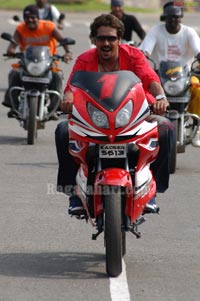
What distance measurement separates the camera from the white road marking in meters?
7.57

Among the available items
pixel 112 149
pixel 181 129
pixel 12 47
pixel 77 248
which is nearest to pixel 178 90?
pixel 181 129

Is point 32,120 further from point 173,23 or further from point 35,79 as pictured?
point 173,23

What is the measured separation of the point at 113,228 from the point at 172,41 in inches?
286

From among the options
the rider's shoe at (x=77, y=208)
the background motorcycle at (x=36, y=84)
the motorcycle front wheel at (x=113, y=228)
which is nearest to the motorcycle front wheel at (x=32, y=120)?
the background motorcycle at (x=36, y=84)

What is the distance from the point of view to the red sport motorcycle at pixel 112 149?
7953 mm

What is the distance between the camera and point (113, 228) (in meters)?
7.86

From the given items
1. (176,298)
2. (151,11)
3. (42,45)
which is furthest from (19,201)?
(151,11)

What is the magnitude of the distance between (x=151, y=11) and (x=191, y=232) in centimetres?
Result: 4314

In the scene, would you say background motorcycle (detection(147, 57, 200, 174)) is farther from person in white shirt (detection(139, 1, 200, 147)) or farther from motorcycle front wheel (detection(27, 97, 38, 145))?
motorcycle front wheel (detection(27, 97, 38, 145))

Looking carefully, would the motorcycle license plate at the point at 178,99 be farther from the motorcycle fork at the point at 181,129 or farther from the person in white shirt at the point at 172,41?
the person in white shirt at the point at 172,41

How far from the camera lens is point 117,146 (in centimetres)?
806

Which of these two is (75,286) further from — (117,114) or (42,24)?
(42,24)

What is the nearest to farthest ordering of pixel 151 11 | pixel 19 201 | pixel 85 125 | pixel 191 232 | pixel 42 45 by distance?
pixel 85 125, pixel 191 232, pixel 19 201, pixel 42 45, pixel 151 11

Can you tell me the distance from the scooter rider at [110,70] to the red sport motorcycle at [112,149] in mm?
170
